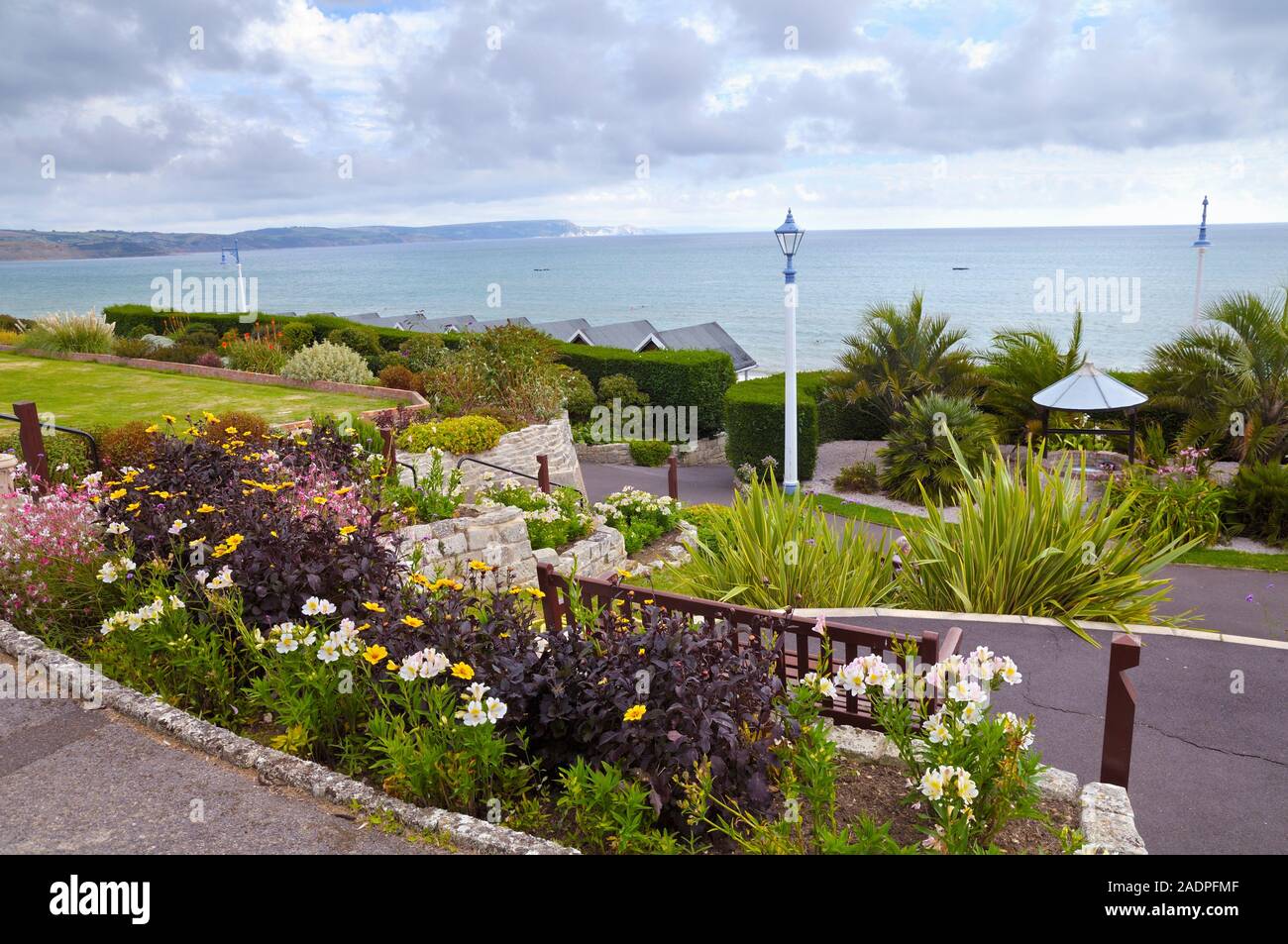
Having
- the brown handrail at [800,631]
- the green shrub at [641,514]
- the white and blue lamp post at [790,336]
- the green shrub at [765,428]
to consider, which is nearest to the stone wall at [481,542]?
the green shrub at [641,514]

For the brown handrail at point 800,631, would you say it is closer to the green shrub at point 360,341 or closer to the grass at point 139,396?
the grass at point 139,396

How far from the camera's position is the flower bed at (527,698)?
305 cm

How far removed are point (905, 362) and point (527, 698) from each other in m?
15.1

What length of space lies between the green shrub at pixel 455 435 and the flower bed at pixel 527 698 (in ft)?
19.9

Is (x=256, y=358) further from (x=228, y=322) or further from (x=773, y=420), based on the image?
(x=773, y=420)

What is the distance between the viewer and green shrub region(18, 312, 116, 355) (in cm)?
1823

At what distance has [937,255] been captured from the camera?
6880 inches

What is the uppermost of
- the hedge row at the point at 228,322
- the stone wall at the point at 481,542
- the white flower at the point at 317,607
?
the hedge row at the point at 228,322

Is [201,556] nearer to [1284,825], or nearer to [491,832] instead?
[491,832]

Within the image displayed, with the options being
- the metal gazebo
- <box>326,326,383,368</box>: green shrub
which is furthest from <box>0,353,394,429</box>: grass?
the metal gazebo

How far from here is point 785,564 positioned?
6891mm

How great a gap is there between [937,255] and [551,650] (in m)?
186

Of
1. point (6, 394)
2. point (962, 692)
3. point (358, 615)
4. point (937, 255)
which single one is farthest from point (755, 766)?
point (937, 255)

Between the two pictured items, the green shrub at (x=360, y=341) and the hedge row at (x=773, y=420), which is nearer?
Result: the hedge row at (x=773, y=420)
